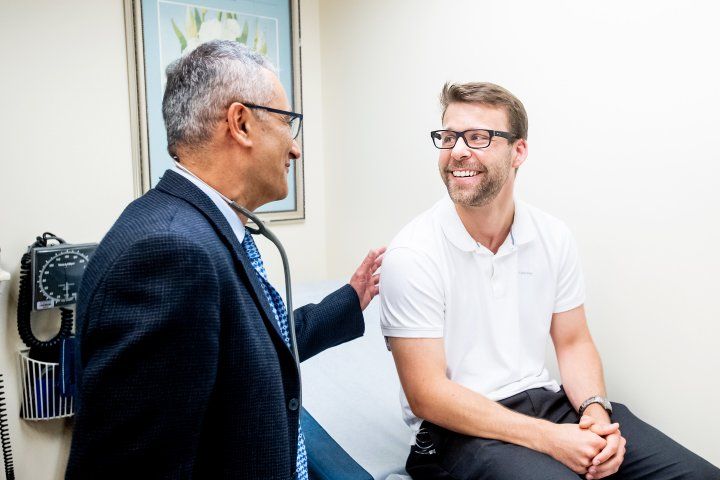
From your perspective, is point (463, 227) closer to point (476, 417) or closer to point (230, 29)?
point (476, 417)

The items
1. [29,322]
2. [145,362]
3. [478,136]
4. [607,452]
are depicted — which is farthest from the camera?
[29,322]

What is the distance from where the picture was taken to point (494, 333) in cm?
130

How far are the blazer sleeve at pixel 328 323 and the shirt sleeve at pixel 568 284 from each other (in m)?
0.54

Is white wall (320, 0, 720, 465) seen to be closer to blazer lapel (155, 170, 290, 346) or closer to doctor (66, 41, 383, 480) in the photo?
doctor (66, 41, 383, 480)

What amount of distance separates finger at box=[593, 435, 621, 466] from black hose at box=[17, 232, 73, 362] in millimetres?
1935

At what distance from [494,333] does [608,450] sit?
1.15ft

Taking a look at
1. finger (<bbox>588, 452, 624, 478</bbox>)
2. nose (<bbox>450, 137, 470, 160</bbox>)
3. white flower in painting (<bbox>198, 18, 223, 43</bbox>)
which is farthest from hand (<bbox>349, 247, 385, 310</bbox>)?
white flower in painting (<bbox>198, 18, 223, 43</bbox>)

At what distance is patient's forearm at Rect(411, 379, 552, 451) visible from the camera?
111 centimetres

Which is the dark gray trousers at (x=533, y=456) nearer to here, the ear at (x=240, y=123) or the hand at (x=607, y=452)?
the hand at (x=607, y=452)

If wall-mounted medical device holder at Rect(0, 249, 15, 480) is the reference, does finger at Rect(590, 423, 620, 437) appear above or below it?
above

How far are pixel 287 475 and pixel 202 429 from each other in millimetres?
159

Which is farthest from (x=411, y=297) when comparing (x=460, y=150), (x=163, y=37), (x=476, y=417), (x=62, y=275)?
(x=163, y=37)

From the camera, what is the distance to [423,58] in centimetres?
209

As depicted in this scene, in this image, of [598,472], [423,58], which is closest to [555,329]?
[598,472]
